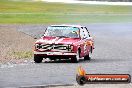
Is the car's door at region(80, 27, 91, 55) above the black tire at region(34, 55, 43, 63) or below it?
above

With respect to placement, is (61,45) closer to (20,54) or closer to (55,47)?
(55,47)

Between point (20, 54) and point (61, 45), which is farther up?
point (61, 45)

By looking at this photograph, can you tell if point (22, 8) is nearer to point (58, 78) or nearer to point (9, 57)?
point (9, 57)

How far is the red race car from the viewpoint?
2236 cm

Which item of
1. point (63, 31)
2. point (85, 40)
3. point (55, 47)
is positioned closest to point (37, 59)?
point (55, 47)

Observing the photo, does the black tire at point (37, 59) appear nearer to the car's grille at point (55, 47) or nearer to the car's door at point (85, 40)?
the car's grille at point (55, 47)

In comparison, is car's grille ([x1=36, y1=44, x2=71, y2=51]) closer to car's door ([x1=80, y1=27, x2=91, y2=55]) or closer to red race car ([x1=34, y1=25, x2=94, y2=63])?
red race car ([x1=34, y1=25, x2=94, y2=63])

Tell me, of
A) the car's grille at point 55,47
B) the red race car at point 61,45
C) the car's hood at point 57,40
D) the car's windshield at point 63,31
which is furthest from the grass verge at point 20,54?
the car's grille at point 55,47

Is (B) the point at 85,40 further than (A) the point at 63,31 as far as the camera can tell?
Yes

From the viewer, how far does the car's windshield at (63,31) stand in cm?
2359

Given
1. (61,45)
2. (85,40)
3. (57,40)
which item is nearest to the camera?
(61,45)

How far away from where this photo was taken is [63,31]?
23.9 meters

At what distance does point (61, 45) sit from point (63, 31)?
1.65m

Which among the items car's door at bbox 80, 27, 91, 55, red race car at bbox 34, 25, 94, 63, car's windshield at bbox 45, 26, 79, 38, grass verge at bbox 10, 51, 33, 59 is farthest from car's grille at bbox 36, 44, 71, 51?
grass verge at bbox 10, 51, 33, 59
